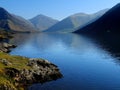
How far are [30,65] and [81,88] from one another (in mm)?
18683

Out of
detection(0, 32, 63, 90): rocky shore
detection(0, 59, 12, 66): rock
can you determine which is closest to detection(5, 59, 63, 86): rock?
detection(0, 32, 63, 90): rocky shore

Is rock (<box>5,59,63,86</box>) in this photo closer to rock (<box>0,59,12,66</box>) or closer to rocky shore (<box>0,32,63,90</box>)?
rocky shore (<box>0,32,63,90</box>)

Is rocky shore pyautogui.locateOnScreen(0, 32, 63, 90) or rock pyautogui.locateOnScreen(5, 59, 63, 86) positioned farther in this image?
rock pyautogui.locateOnScreen(5, 59, 63, 86)

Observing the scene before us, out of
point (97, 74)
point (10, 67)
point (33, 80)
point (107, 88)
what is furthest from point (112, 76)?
point (10, 67)

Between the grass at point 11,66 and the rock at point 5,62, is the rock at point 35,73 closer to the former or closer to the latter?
the grass at point 11,66

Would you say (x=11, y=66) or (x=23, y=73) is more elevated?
(x=11, y=66)

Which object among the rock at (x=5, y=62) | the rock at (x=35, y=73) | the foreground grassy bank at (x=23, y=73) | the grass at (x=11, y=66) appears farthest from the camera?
the rock at (x=5, y=62)

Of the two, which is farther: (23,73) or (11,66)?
(11,66)

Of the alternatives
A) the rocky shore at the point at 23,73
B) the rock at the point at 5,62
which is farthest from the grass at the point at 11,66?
the rock at the point at 5,62

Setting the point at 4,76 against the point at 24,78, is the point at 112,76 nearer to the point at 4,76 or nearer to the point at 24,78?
the point at 24,78

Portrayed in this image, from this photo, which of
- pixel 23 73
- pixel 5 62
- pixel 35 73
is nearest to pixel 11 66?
pixel 5 62

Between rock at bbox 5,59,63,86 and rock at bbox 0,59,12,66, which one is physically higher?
rock at bbox 0,59,12,66

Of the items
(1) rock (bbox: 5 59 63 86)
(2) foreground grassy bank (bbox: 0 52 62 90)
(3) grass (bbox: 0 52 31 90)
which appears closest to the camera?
(3) grass (bbox: 0 52 31 90)

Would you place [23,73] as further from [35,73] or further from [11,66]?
[35,73]
